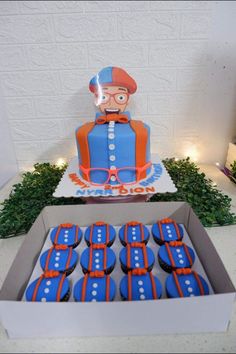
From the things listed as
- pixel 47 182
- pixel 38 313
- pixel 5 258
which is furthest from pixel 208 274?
pixel 47 182

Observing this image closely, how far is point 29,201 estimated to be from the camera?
86 cm

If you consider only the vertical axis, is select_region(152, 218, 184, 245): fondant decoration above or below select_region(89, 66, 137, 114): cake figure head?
below

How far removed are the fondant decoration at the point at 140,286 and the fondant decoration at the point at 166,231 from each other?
4.7 inches

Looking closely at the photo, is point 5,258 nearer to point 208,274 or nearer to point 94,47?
point 208,274

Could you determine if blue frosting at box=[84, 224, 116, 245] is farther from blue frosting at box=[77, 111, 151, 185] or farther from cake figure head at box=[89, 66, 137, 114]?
cake figure head at box=[89, 66, 137, 114]

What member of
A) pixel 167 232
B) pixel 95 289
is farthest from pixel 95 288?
pixel 167 232

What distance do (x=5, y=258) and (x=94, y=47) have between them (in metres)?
0.78

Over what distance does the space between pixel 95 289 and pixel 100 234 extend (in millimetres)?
167

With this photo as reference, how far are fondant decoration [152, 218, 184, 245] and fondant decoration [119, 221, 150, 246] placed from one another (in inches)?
0.9

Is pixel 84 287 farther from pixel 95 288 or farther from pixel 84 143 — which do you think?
pixel 84 143

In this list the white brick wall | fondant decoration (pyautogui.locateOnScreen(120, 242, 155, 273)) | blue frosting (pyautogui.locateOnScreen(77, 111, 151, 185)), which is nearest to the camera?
fondant decoration (pyautogui.locateOnScreen(120, 242, 155, 273))

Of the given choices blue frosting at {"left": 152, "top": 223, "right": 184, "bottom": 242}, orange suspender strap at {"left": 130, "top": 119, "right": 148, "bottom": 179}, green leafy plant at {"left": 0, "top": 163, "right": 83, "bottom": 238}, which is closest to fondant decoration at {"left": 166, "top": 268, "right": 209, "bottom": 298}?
blue frosting at {"left": 152, "top": 223, "right": 184, "bottom": 242}

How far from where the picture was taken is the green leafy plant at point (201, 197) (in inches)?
30.1

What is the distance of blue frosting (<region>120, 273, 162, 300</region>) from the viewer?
492mm
